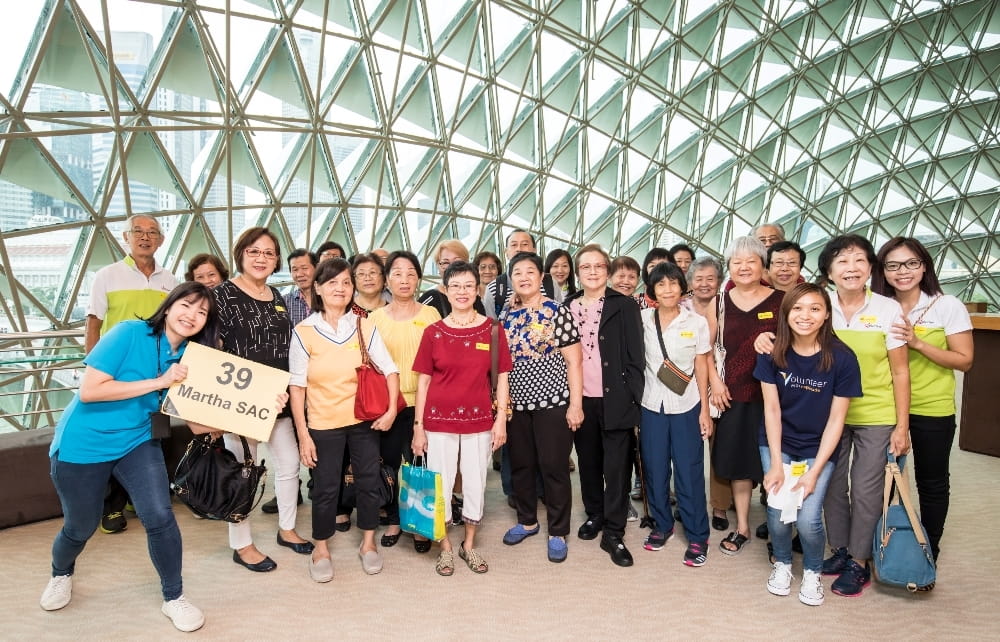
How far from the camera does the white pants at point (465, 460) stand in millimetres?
4391

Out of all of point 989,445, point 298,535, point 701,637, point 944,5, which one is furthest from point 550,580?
point 944,5

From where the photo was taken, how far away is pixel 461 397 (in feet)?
14.1

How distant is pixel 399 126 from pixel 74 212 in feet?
27.1

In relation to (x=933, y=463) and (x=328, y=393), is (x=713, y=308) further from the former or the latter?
(x=328, y=393)

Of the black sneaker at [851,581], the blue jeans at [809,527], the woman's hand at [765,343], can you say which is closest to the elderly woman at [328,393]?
the woman's hand at [765,343]

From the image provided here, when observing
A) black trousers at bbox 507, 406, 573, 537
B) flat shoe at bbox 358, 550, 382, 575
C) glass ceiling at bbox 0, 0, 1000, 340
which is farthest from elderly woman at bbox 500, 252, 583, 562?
glass ceiling at bbox 0, 0, 1000, 340

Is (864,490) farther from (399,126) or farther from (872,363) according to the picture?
(399,126)

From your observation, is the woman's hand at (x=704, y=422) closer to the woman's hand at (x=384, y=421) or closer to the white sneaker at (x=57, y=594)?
the woman's hand at (x=384, y=421)

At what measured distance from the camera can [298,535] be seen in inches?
192

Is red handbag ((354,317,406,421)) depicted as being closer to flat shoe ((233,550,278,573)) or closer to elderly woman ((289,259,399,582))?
elderly woman ((289,259,399,582))

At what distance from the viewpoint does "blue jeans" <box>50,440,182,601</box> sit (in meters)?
3.31

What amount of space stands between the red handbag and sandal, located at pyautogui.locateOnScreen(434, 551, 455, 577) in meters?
→ 1.26

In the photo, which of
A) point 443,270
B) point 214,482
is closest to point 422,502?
point 214,482

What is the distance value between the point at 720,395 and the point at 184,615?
431 centimetres
